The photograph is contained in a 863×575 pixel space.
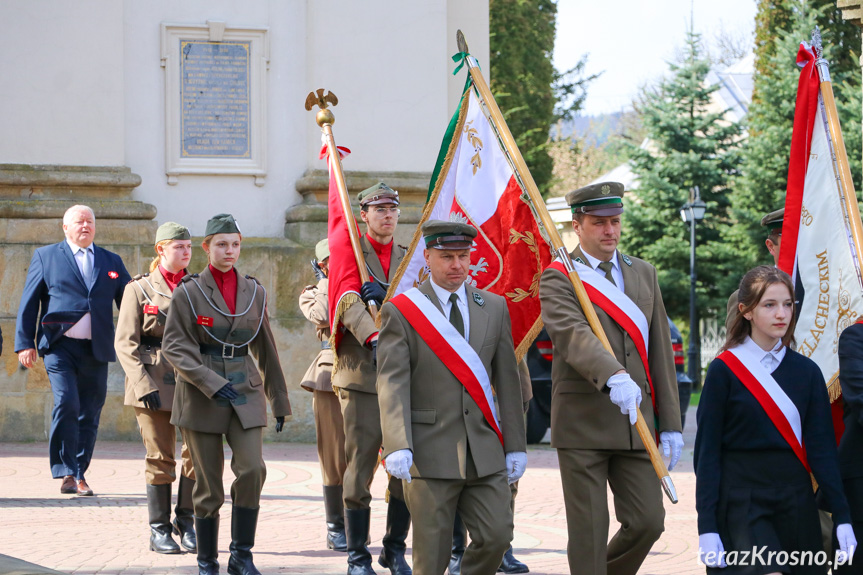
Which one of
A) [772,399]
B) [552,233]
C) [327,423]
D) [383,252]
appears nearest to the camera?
[772,399]

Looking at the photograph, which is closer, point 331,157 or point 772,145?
point 331,157

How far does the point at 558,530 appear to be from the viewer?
27.1 feet

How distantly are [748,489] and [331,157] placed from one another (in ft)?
12.7

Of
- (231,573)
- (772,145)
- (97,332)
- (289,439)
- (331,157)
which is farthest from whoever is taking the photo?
(772,145)

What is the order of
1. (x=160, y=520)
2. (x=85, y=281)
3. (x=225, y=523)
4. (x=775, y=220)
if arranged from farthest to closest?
(x=85, y=281) → (x=225, y=523) → (x=160, y=520) → (x=775, y=220)

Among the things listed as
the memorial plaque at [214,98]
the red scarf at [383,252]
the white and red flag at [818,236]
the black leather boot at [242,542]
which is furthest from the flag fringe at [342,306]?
the memorial plaque at [214,98]

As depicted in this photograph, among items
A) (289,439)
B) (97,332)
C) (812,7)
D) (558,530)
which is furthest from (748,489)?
(812,7)

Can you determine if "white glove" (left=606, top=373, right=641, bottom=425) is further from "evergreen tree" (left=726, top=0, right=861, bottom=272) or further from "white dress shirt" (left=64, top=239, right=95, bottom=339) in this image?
"evergreen tree" (left=726, top=0, right=861, bottom=272)

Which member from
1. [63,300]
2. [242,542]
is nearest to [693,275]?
[63,300]

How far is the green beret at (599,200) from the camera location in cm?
579

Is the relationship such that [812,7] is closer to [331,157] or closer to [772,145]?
[772,145]

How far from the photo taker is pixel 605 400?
5664 mm

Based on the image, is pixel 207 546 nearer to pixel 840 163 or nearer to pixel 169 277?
pixel 169 277

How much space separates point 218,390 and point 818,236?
326 centimetres
